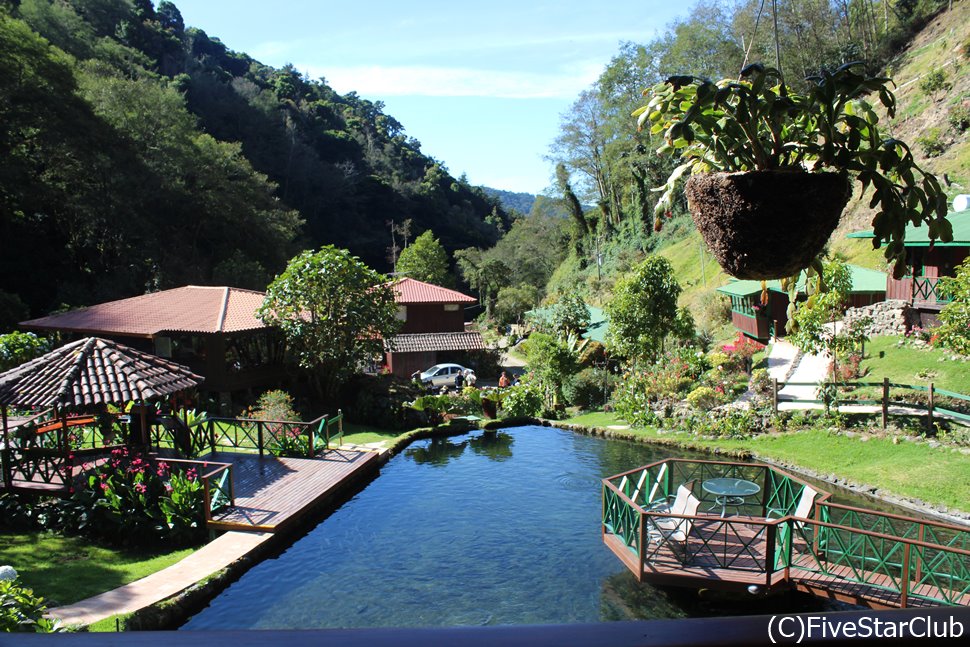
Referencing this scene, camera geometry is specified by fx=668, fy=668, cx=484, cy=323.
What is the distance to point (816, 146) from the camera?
2.62m

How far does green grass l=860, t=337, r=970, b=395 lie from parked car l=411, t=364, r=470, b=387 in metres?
16.3

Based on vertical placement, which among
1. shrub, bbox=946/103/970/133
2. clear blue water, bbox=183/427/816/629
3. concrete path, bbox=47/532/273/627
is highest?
shrub, bbox=946/103/970/133

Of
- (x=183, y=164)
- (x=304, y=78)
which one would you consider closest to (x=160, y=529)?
(x=183, y=164)

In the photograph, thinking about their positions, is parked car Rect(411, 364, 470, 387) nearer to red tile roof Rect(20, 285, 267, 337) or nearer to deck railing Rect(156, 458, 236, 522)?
red tile roof Rect(20, 285, 267, 337)

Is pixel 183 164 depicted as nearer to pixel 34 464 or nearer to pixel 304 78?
pixel 34 464

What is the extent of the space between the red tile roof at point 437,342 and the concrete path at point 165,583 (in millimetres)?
21263

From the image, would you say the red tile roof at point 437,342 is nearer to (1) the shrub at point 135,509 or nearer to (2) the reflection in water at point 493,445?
(2) the reflection in water at point 493,445

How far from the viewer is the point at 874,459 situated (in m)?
15.0

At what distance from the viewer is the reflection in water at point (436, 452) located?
58.7 ft

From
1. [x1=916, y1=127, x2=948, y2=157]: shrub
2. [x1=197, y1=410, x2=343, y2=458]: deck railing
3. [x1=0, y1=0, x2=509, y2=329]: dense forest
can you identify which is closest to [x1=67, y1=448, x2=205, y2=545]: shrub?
[x1=197, y1=410, x2=343, y2=458]: deck railing

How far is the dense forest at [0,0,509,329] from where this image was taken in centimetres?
3177

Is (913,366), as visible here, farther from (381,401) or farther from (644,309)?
(381,401)

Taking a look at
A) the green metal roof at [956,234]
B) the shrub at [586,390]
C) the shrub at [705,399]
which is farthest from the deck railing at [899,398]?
the shrub at [586,390]

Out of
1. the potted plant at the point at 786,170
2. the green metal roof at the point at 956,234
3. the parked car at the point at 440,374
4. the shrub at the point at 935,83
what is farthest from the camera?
the shrub at the point at 935,83
